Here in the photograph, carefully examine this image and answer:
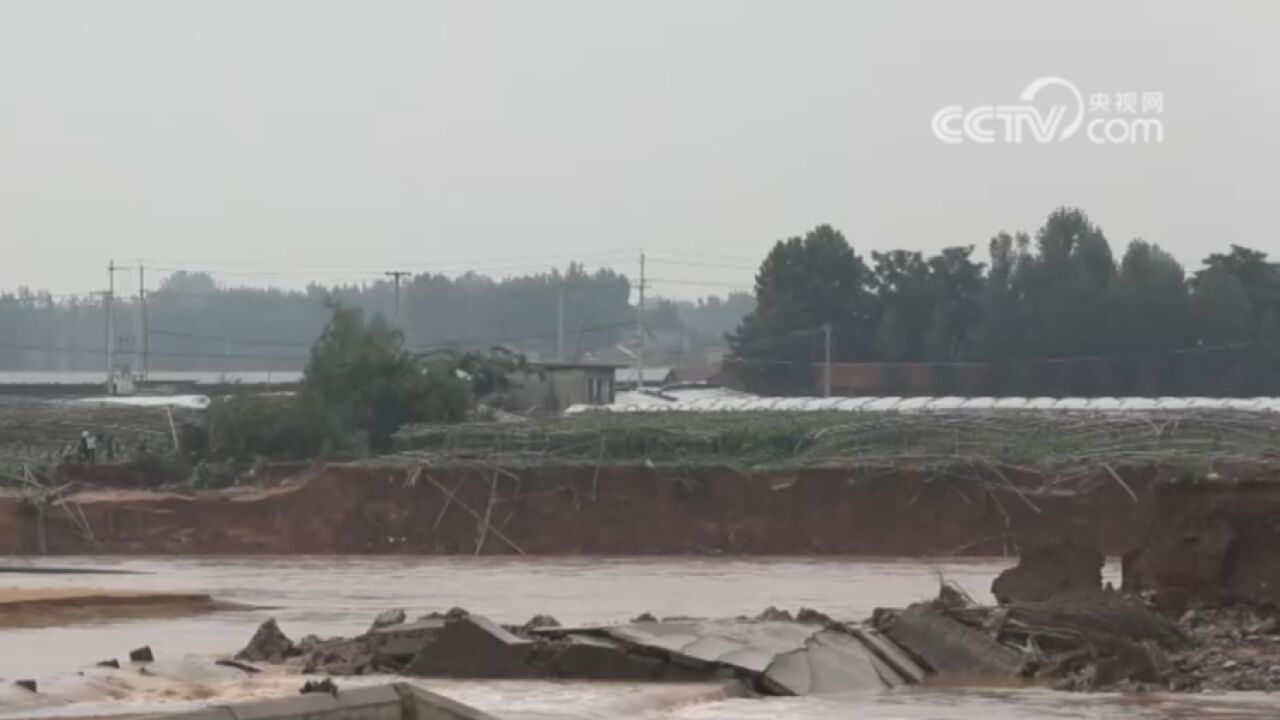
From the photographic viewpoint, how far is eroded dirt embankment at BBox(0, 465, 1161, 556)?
153 ft

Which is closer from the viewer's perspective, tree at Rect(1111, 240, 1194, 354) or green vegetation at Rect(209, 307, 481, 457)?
green vegetation at Rect(209, 307, 481, 457)

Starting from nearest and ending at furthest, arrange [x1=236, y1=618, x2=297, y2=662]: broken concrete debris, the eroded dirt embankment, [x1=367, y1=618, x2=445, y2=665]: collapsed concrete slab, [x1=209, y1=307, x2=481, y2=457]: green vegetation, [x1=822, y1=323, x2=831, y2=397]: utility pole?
[x1=367, y1=618, x2=445, y2=665]: collapsed concrete slab → [x1=236, y1=618, x2=297, y2=662]: broken concrete debris → the eroded dirt embankment → [x1=209, y1=307, x2=481, y2=457]: green vegetation → [x1=822, y1=323, x2=831, y2=397]: utility pole

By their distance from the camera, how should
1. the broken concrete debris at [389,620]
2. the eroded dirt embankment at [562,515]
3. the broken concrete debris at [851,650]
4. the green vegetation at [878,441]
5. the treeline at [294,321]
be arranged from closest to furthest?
the broken concrete debris at [851,650] < the broken concrete debris at [389,620] < the eroded dirt embankment at [562,515] < the green vegetation at [878,441] < the treeline at [294,321]

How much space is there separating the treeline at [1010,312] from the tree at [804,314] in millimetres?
36

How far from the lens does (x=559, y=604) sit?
32.5 meters

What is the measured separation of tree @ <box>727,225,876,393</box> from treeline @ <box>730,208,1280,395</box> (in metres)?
0.04

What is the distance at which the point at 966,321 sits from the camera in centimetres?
8456

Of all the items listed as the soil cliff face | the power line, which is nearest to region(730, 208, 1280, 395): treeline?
the soil cliff face

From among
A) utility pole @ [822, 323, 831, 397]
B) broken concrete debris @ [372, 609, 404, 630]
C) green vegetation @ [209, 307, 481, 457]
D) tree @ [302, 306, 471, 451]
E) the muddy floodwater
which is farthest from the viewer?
utility pole @ [822, 323, 831, 397]

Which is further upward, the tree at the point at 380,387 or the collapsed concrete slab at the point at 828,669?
the tree at the point at 380,387

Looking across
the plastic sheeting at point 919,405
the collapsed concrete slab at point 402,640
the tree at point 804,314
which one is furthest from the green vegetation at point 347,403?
the collapsed concrete slab at point 402,640

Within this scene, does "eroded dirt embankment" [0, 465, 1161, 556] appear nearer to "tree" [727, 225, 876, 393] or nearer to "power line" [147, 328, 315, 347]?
"tree" [727, 225, 876, 393]

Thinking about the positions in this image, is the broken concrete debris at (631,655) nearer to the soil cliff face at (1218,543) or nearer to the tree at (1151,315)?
the soil cliff face at (1218,543)

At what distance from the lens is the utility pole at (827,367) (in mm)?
77938
